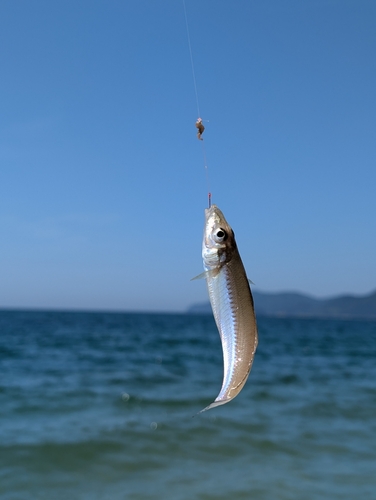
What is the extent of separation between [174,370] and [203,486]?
1120 cm

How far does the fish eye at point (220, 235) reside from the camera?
2.56 metres

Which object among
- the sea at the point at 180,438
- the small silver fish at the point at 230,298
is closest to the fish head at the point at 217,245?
the small silver fish at the point at 230,298

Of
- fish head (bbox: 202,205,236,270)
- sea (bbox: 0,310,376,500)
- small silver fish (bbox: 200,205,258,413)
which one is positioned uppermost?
fish head (bbox: 202,205,236,270)

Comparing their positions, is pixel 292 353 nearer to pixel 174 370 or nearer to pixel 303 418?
pixel 174 370

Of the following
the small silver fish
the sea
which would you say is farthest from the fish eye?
the sea

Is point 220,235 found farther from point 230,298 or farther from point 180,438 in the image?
point 180,438

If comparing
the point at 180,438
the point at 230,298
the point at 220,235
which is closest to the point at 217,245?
the point at 220,235

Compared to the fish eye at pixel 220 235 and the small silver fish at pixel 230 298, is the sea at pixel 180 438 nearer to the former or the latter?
the small silver fish at pixel 230 298

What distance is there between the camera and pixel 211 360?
22.3m

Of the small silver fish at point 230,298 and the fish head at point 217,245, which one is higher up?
the fish head at point 217,245

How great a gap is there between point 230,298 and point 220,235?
0.31 metres

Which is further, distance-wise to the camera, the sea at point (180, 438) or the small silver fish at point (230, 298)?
the sea at point (180, 438)

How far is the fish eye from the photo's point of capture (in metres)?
2.56

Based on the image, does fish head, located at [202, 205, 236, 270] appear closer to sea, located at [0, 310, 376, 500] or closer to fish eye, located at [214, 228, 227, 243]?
fish eye, located at [214, 228, 227, 243]
